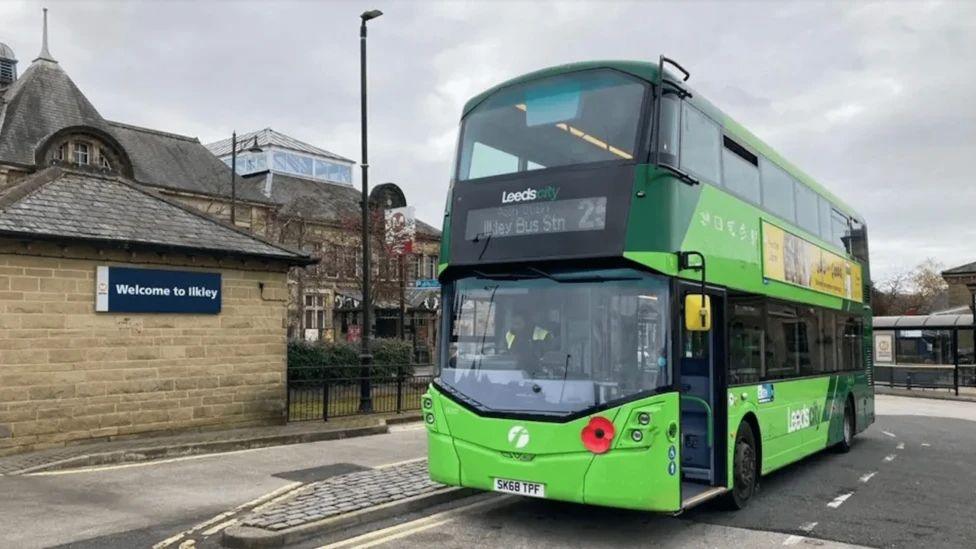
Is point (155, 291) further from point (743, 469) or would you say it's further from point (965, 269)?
point (965, 269)

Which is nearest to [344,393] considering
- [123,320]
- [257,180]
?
[123,320]

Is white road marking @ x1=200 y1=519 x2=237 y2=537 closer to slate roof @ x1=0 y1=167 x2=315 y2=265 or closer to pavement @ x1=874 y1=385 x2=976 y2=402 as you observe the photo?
slate roof @ x1=0 y1=167 x2=315 y2=265

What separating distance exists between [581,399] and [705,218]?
7.96 ft

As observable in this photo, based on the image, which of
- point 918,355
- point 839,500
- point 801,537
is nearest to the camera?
point 801,537

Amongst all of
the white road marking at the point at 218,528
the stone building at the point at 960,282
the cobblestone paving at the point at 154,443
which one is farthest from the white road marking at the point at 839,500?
the stone building at the point at 960,282

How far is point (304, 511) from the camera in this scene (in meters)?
7.35

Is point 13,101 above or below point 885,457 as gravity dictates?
above

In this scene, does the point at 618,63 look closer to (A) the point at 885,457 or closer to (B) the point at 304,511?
(B) the point at 304,511

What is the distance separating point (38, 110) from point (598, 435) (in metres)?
42.8

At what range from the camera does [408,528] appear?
7211mm

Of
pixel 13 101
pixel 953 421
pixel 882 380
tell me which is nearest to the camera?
pixel 953 421

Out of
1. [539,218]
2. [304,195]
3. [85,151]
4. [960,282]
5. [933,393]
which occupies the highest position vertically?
[304,195]

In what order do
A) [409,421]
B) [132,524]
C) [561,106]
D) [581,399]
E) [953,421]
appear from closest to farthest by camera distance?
[581,399] < [132,524] < [561,106] < [409,421] < [953,421]

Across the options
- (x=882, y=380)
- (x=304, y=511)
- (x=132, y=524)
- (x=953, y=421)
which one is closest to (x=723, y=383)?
(x=304, y=511)
